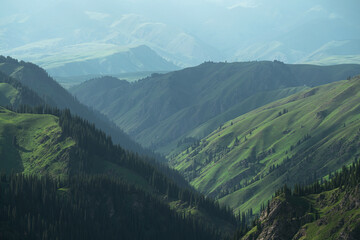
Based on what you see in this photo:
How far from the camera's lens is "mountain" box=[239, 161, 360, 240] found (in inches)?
6545

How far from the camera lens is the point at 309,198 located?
196625mm

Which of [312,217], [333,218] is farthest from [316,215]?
[333,218]

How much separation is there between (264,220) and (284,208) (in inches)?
393

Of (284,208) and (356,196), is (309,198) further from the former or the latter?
(356,196)

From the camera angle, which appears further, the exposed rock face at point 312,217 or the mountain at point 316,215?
the mountain at point 316,215

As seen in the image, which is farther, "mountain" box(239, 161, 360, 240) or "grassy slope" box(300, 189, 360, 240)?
"mountain" box(239, 161, 360, 240)

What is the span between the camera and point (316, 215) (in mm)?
180250

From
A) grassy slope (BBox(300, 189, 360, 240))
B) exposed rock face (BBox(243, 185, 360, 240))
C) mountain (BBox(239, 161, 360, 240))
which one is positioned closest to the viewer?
grassy slope (BBox(300, 189, 360, 240))

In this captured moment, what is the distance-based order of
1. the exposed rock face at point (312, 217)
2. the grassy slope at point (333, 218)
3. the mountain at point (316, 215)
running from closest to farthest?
the grassy slope at point (333, 218) < the exposed rock face at point (312, 217) < the mountain at point (316, 215)

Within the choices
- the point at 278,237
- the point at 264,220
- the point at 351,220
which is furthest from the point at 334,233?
the point at 264,220

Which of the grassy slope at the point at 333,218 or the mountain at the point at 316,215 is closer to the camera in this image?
the grassy slope at the point at 333,218

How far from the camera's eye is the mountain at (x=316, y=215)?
16625 centimetres

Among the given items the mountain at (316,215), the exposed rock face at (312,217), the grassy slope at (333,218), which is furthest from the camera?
the mountain at (316,215)

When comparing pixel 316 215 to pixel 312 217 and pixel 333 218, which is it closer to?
pixel 312 217
